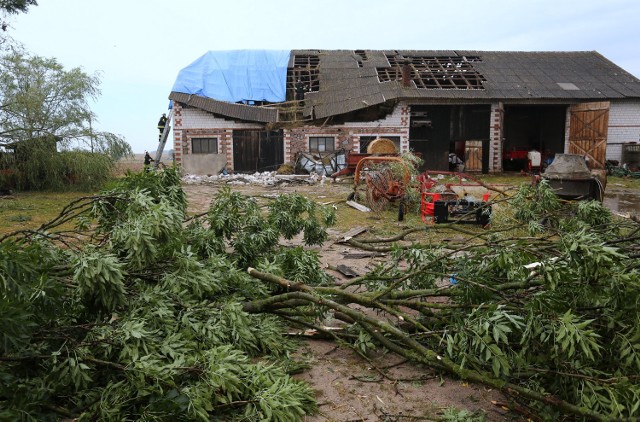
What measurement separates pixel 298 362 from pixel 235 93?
21.6 metres

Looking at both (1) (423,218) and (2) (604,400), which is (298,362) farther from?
(1) (423,218)

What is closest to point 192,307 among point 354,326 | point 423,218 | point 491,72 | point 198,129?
point 354,326

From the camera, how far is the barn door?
20281 millimetres

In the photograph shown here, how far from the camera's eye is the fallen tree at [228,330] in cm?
310

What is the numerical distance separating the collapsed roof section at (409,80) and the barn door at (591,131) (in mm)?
1631

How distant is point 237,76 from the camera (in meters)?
25.5

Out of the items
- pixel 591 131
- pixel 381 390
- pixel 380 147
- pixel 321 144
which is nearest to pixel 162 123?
pixel 321 144

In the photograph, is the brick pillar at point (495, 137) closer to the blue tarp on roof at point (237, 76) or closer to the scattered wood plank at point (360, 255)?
the blue tarp on roof at point (237, 76)

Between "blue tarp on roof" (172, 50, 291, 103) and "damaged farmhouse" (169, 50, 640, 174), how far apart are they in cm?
5

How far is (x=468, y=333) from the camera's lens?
3.47m

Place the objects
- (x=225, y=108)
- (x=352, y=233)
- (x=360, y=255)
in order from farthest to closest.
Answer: (x=225, y=108)
(x=352, y=233)
(x=360, y=255)

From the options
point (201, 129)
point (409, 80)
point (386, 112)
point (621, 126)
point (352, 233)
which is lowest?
point (352, 233)

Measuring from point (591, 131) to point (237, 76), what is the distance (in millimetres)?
16648

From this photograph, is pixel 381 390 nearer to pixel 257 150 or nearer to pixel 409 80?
pixel 257 150
